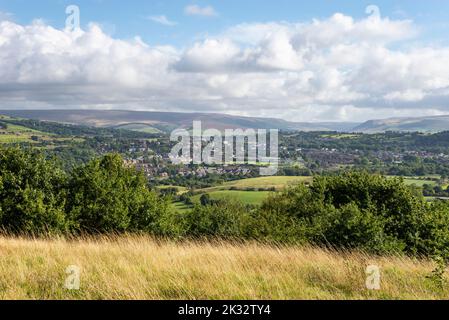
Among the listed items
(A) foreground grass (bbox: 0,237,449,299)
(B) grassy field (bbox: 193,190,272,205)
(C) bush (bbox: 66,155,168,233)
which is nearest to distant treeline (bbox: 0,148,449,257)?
(C) bush (bbox: 66,155,168,233)

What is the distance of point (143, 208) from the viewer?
21.2 meters

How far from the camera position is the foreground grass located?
728cm

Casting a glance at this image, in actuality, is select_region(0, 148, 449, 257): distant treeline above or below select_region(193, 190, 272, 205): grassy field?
above

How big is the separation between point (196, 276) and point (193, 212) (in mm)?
17632

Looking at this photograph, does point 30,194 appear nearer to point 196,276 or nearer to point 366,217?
point 196,276

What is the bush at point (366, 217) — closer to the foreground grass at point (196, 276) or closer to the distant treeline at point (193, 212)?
the distant treeline at point (193, 212)

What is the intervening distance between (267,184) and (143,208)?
285 ft

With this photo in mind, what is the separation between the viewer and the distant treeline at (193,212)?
54.4ft

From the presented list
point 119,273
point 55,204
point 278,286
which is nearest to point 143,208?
point 55,204

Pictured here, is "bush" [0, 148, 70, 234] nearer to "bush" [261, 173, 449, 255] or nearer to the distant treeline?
the distant treeline

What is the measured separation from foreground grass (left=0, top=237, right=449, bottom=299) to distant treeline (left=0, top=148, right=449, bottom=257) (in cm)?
484

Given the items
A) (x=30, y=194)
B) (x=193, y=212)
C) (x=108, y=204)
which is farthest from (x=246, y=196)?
(x=30, y=194)

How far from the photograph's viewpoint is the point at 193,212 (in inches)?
1017
